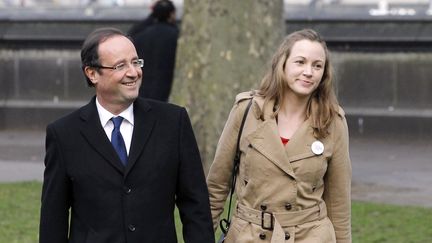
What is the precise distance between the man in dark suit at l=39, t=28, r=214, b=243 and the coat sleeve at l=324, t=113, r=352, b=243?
774 mm

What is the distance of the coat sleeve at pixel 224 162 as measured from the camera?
5.24 meters

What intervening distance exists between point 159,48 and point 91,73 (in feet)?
26.0

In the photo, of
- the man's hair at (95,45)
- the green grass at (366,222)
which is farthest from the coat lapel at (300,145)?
the green grass at (366,222)

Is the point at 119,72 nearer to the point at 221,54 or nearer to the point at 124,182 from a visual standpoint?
the point at 124,182

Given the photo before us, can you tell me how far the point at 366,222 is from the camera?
9555 mm

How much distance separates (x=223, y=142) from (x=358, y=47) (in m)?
10.6

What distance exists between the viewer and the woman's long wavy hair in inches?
203

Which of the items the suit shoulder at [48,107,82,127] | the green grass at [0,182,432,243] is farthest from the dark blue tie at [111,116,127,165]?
the green grass at [0,182,432,243]

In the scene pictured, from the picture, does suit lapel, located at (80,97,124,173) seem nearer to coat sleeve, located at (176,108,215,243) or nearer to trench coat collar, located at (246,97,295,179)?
coat sleeve, located at (176,108,215,243)

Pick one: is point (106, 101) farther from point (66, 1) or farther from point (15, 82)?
point (66, 1)

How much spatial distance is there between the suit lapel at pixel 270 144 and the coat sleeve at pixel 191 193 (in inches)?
18.9

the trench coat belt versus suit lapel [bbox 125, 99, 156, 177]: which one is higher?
suit lapel [bbox 125, 99, 156, 177]

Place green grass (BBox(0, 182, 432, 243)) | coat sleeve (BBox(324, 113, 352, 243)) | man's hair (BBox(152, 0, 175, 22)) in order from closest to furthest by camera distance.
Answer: coat sleeve (BBox(324, 113, 352, 243)), green grass (BBox(0, 182, 432, 243)), man's hair (BBox(152, 0, 175, 22))

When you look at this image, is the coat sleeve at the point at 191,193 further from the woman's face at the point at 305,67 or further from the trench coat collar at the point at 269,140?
the woman's face at the point at 305,67
